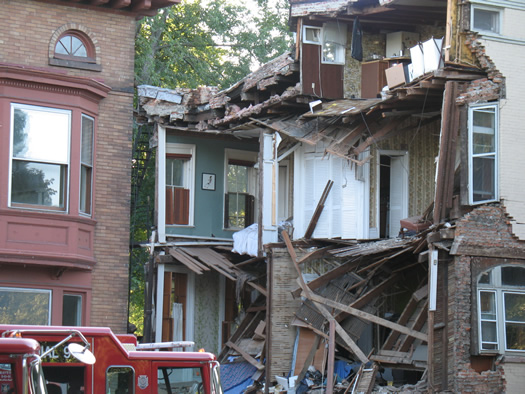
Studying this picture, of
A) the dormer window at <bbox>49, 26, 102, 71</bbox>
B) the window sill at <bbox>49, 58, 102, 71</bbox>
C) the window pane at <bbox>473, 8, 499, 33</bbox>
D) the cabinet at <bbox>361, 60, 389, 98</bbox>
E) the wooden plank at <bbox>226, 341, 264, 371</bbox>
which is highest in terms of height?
the window pane at <bbox>473, 8, 499, 33</bbox>

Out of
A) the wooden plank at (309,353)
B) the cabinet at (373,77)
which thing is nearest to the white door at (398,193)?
the cabinet at (373,77)

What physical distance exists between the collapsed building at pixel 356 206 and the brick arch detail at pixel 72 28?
5862 mm

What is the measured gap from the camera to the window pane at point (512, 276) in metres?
20.3

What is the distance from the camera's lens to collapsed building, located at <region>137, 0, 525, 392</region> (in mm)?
20109

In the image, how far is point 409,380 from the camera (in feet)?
74.5

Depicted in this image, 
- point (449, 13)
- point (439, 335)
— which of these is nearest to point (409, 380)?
point (439, 335)

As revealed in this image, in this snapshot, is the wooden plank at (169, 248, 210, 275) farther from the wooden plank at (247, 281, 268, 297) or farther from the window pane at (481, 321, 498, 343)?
the window pane at (481, 321, 498, 343)

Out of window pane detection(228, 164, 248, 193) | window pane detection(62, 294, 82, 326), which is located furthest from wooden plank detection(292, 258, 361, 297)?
window pane detection(228, 164, 248, 193)

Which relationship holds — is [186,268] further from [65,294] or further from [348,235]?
[65,294]

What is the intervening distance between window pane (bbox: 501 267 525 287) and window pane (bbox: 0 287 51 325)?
9108mm

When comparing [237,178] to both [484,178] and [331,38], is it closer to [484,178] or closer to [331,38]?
[331,38]

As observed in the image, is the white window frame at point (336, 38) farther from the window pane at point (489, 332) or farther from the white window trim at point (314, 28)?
the window pane at point (489, 332)

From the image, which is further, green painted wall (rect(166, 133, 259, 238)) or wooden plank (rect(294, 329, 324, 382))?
green painted wall (rect(166, 133, 259, 238))

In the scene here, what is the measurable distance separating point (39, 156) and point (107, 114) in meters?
1.85
